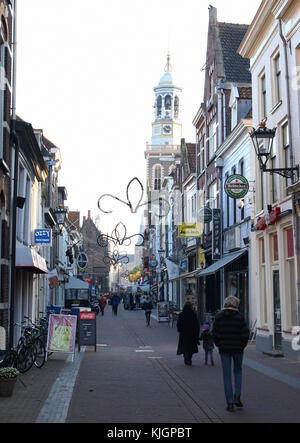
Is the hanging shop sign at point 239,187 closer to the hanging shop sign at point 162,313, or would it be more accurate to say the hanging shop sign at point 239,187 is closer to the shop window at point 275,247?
the shop window at point 275,247

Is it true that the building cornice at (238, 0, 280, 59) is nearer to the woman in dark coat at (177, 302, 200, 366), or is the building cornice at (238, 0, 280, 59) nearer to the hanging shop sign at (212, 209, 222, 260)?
the hanging shop sign at (212, 209, 222, 260)

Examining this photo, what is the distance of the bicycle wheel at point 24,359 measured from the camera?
44.9 ft

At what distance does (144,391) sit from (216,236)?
17.7 metres

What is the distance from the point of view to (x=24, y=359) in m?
14.0

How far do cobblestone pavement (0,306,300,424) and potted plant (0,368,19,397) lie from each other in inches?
5.6

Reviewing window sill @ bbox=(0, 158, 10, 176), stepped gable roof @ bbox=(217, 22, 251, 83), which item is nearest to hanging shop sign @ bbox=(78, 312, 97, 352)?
window sill @ bbox=(0, 158, 10, 176)

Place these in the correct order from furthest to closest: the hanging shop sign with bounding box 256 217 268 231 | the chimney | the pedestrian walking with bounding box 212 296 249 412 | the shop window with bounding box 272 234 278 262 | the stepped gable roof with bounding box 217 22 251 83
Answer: the chimney → the stepped gable roof with bounding box 217 22 251 83 → the hanging shop sign with bounding box 256 217 268 231 → the shop window with bounding box 272 234 278 262 → the pedestrian walking with bounding box 212 296 249 412

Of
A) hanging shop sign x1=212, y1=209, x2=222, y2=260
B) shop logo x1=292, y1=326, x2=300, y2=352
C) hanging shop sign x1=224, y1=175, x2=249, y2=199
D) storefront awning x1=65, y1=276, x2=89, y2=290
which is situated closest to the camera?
shop logo x1=292, y1=326, x2=300, y2=352

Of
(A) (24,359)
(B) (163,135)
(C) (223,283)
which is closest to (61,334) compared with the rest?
(A) (24,359)

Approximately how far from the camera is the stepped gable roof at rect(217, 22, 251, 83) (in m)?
29.5

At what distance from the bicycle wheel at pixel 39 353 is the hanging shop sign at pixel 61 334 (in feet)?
1.27

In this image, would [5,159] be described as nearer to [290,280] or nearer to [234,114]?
[290,280]

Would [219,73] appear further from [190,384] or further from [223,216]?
[190,384]
